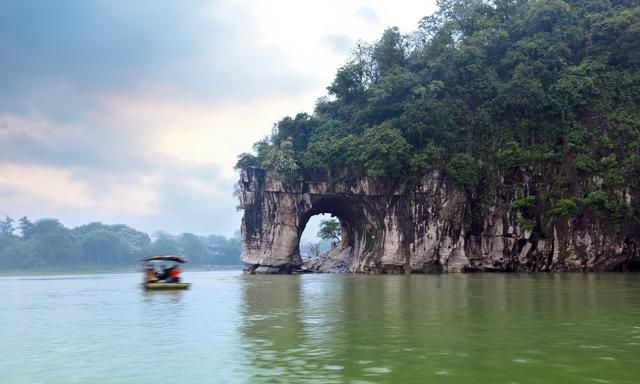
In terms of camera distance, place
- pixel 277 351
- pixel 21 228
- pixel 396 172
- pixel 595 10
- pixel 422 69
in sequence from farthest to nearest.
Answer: pixel 21 228, pixel 422 69, pixel 595 10, pixel 396 172, pixel 277 351

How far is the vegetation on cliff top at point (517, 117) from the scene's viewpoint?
106 ft

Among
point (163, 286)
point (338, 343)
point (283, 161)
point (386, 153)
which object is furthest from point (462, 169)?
point (338, 343)

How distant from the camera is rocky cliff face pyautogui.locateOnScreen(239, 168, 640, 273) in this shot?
32438 mm

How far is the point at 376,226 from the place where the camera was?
37438 millimetres

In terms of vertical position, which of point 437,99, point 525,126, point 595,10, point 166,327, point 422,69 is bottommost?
point 166,327

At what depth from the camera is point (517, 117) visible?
35125 millimetres

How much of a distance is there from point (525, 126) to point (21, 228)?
77.9 metres

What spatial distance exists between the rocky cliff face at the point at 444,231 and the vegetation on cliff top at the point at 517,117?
1.08m

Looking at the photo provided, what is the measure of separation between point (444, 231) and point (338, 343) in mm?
27699

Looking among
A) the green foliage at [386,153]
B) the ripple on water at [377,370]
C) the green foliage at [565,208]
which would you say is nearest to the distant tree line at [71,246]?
the green foliage at [386,153]

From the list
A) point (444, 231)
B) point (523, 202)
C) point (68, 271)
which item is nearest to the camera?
point (523, 202)

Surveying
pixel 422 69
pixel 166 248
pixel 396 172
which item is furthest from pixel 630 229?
pixel 166 248

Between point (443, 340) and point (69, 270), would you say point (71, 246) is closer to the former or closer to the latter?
point (69, 270)

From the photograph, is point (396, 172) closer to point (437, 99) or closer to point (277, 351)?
point (437, 99)
